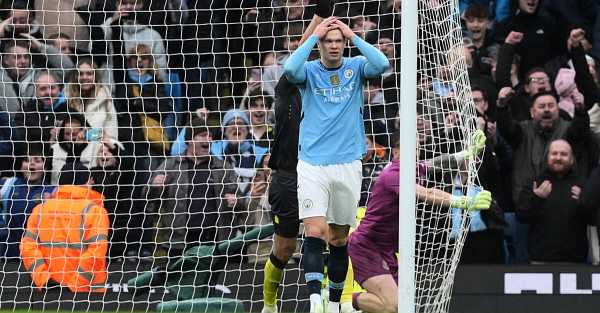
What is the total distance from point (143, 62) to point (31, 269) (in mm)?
2406

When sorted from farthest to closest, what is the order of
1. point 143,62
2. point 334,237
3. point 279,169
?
point 143,62 < point 279,169 < point 334,237

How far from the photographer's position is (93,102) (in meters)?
13.9

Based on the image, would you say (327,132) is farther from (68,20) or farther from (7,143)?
(7,143)

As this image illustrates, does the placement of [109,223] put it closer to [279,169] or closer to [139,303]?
[139,303]

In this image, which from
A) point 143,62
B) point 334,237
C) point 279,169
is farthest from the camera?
point 143,62

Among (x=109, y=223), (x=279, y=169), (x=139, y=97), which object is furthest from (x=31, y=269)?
(x=279, y=169)

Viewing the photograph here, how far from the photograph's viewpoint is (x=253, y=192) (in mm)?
13570

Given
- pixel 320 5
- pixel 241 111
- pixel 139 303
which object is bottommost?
pixel 139 303

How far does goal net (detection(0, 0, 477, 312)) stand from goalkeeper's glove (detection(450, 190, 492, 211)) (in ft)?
8.94

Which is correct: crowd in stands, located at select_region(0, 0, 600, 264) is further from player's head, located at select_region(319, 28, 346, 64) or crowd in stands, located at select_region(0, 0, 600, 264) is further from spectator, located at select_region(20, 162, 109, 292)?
player's head, located at select_region(319, 28, 346, 64)

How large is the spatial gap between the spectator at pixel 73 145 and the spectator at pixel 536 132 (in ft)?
13.4

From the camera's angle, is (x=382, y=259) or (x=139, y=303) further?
(x=139, y=303)

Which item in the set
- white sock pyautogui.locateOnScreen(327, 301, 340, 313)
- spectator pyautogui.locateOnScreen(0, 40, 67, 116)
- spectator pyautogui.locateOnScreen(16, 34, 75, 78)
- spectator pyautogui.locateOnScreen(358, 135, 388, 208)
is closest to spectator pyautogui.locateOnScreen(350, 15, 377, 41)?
spectator pyautogui.locateOnScreen(358, 135, 388, 208)

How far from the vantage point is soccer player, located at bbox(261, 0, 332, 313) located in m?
11.1
